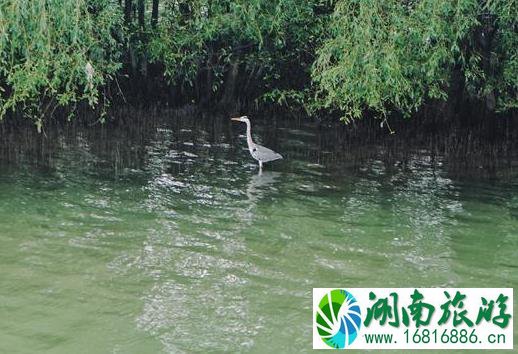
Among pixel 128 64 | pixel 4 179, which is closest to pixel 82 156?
pixel 4 179

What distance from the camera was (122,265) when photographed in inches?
435

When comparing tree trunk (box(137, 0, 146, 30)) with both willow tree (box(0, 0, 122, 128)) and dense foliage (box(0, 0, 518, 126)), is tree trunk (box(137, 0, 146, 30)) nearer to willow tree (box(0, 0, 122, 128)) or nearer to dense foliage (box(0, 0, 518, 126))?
dense foliage (box(0, 0, 518, 126))

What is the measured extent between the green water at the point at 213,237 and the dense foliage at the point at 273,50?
1386mm

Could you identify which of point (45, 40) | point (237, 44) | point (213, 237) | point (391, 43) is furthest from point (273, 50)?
point (213, 237)

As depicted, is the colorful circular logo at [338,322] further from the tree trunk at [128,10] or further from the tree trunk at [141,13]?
the tree trunk at [128,10]

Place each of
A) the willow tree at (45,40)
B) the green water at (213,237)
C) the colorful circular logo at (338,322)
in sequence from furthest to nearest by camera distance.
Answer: the willow tree at (45,40) < the green water at (213,237) < the colorful circular logo at (338,322)

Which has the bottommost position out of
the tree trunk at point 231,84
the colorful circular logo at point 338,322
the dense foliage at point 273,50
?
the colorful circular logo at point 338,322

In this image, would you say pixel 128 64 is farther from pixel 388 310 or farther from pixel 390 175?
pixel 388 310

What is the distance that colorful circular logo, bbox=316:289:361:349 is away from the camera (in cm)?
880

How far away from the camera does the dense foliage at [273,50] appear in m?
14.4

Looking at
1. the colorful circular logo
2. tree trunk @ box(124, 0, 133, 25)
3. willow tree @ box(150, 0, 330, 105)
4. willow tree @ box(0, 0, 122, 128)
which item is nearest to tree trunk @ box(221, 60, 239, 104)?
willow tree @ box(150, 0, 330, 105)

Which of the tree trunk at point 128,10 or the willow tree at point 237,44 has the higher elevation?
the tree trunk at point 128,10

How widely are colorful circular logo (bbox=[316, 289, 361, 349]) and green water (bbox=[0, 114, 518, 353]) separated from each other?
0.22 meters

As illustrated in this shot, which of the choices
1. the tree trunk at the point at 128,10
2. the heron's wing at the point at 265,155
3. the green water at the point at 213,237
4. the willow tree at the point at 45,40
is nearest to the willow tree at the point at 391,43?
the green water at the point at 213,237
